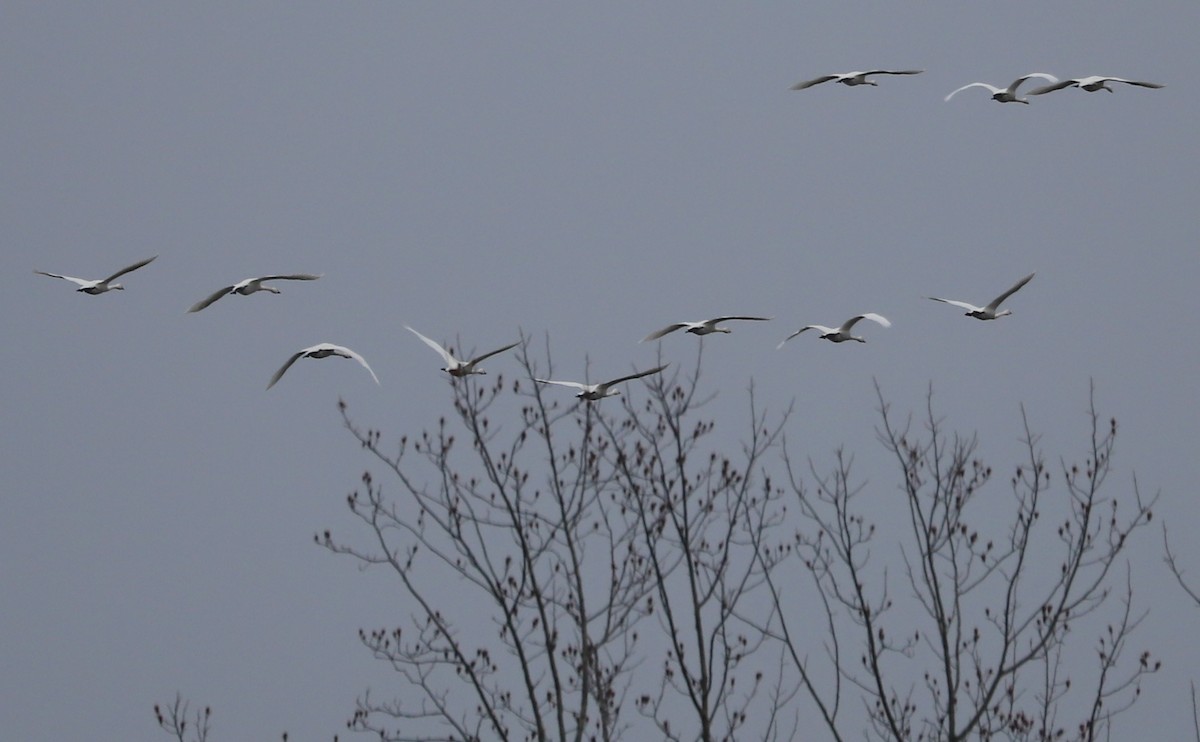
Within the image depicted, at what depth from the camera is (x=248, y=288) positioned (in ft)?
54.1

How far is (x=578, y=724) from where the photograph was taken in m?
16.8

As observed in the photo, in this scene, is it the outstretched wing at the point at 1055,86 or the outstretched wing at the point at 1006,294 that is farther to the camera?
the outstretched wing at the point at 1055,86

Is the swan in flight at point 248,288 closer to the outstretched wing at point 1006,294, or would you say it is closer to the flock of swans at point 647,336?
the flock of swans at point 647,336

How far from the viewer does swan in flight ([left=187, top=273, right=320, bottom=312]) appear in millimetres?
15047

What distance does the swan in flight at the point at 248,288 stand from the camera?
15.0m

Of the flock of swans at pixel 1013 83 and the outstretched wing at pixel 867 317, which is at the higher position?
the flock of swans at pixel 1013 83

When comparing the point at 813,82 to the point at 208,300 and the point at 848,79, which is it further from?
the point at 208,300

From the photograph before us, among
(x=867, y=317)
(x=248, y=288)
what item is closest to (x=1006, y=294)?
(x=867, y=317)

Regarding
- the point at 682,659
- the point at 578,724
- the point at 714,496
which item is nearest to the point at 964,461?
the point at 714,496

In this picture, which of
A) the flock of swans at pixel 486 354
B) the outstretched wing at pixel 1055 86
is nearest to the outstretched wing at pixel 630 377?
the flock of swans at pixel 486 354

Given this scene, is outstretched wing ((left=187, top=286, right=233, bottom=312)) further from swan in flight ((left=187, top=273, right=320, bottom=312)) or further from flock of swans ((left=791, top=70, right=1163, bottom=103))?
flock of swans ((left=791, top=70, right=1163, bottom=103))

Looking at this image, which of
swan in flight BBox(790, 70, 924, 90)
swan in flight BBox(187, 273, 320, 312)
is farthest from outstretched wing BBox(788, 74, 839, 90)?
swan in flight BBox(187, 273, 320, 312)

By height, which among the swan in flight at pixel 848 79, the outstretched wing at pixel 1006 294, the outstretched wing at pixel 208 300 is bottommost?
the outstretched wing at pixel 208 300

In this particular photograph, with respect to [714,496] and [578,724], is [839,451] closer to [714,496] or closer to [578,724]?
[714,496]
